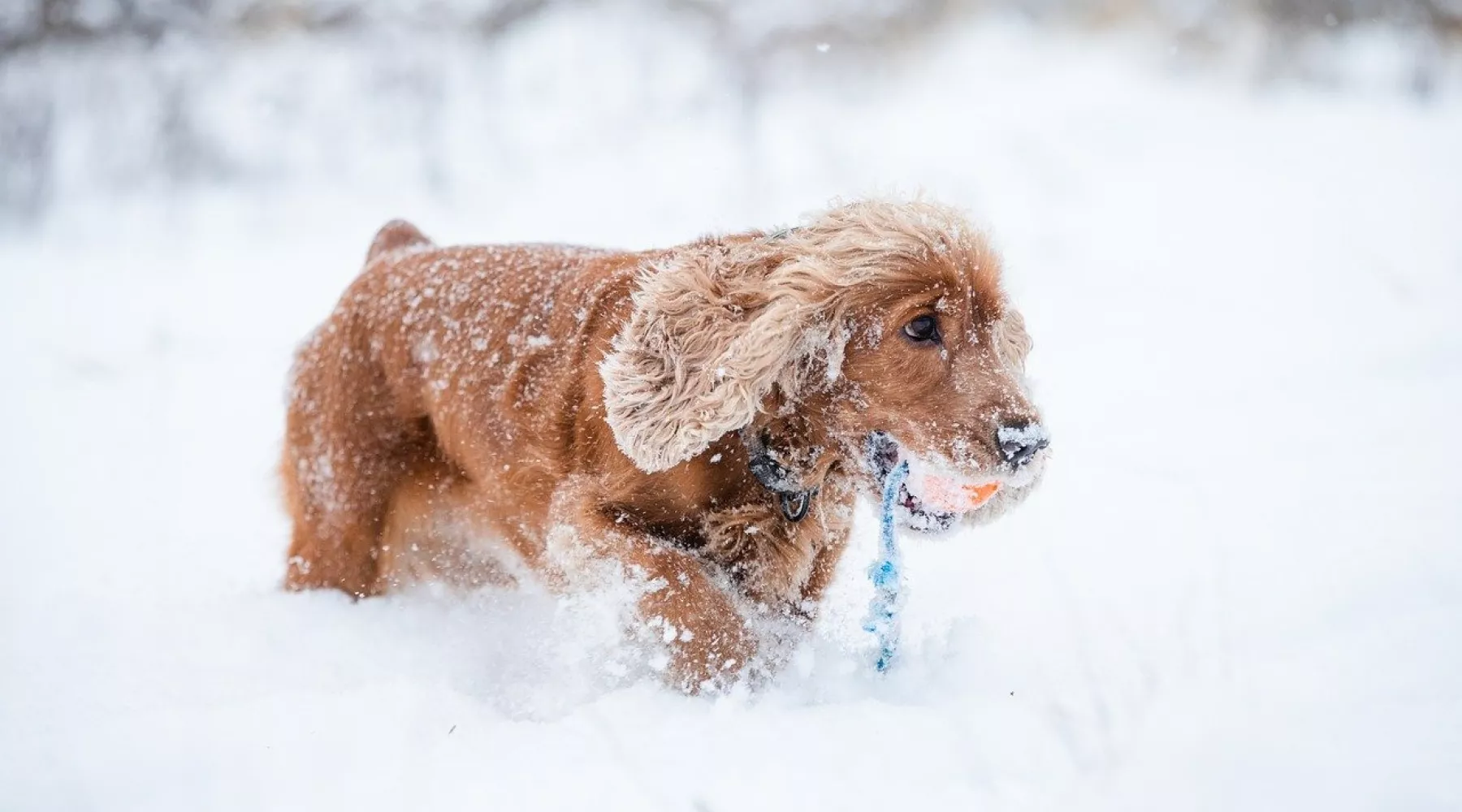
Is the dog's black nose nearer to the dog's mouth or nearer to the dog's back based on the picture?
the dog's mouth

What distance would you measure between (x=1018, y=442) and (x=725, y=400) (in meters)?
0.71

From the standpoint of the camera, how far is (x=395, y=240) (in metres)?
3.84

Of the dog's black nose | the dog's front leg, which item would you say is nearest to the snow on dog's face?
the dog's black nose

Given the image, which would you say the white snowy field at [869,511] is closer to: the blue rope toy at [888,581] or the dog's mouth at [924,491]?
the blue rope toy at [888,581]

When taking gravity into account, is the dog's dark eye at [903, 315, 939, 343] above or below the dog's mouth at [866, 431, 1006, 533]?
above

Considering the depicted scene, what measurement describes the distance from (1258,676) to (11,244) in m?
10.6

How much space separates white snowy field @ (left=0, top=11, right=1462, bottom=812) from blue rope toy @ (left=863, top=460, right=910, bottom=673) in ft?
0.27

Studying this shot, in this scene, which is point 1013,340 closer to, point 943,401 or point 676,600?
point 943,401

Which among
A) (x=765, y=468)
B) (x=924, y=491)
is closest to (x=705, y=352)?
(x=765, y=468)

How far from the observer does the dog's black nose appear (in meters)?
2.37

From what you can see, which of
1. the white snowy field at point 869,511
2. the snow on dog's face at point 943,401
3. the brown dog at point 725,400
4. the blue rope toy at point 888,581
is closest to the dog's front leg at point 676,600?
the brown dog at point 725,400

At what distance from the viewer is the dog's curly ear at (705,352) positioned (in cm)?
257

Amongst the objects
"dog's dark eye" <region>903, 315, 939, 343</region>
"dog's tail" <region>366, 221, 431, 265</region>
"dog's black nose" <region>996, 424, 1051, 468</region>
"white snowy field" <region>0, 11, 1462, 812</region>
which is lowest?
"white snowy field" <region>0, 11, 1462, 812</region>

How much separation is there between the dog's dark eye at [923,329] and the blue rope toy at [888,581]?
0.32 m
